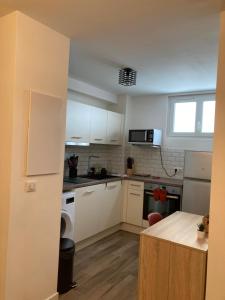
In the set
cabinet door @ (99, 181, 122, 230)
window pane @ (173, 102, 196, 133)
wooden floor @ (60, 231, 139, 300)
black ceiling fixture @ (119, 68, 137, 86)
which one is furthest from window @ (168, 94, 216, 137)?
wooden floor @ (60, 231, 139, 300)

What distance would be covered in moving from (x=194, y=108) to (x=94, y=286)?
3.08 m

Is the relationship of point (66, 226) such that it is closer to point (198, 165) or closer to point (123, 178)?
point (123, 178)

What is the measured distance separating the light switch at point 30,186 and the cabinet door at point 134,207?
2.34 metres

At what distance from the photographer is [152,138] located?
4105mm

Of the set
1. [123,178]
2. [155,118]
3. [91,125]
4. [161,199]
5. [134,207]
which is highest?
[155,118]

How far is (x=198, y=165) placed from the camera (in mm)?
3463

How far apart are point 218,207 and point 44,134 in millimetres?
1409

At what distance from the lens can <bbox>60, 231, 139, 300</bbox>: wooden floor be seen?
7.98 ft

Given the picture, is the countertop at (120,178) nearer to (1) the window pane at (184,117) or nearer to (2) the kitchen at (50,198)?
(2) the kitchen at (50,198)

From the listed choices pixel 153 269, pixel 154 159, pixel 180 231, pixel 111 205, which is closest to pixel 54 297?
pixel 153 269

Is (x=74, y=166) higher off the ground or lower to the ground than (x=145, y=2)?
lower

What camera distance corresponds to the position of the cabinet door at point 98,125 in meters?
3.87

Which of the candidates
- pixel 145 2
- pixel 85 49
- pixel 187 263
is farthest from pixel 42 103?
pixel 187 263

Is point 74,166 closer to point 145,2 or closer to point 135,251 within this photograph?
point 135,251
